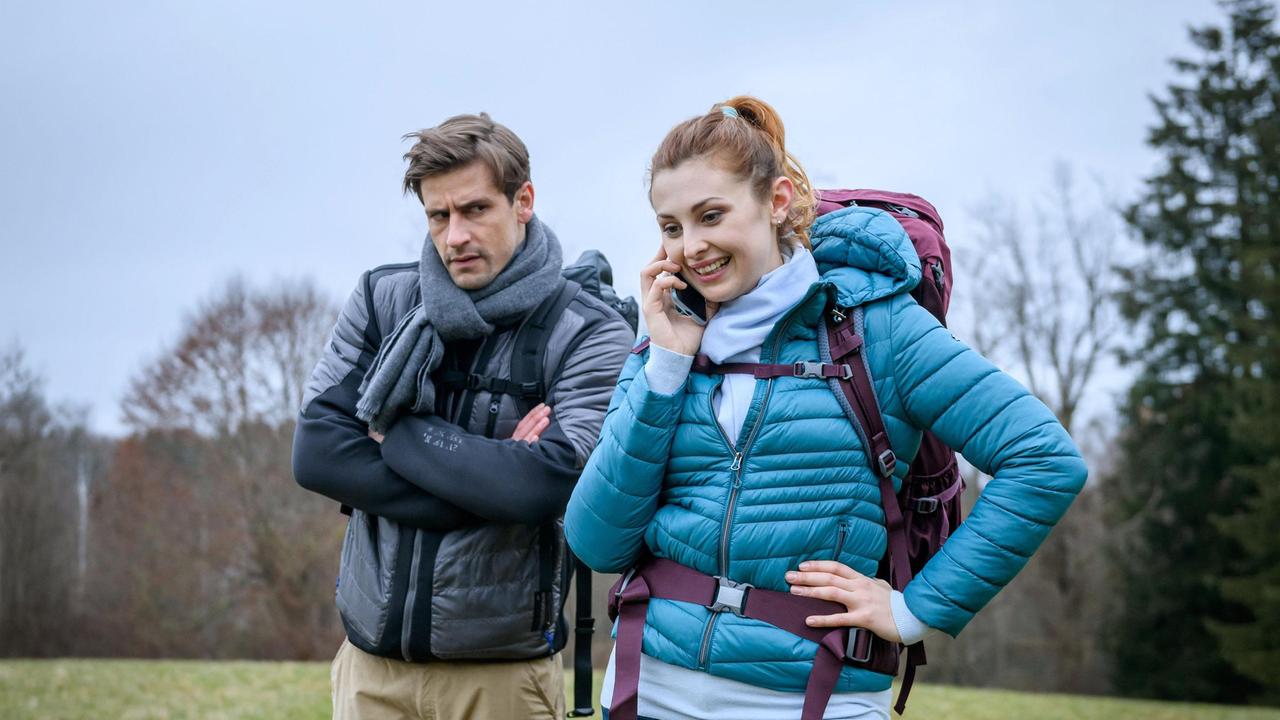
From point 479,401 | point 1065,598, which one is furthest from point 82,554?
point 479,401

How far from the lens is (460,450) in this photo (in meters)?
3.27

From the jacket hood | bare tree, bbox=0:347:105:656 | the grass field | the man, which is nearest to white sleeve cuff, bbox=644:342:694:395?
the jacket hood

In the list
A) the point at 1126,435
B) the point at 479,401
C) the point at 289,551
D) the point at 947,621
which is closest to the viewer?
the point at 947,621

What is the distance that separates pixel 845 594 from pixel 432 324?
160 cm

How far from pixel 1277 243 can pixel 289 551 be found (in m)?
20.7

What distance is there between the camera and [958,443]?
2.40m

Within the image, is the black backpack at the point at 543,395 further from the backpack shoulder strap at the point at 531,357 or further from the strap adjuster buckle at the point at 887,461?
the strap adjuster buckle at the point at 887,461

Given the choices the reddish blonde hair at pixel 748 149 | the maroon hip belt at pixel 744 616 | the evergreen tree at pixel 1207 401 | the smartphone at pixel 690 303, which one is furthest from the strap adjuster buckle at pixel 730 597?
the evergreen tree at pixel 1207 401

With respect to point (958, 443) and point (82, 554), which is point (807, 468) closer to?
point (958, 443)

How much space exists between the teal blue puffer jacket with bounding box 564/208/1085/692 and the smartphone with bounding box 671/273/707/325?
160 millimetres

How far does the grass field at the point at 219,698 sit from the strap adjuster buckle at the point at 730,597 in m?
7.59

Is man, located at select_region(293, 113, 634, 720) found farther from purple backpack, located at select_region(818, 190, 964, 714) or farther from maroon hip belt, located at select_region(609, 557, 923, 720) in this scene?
purple backpack, located at select_region(818, 190, 964, 714)

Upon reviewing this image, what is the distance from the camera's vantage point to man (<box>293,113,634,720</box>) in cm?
329

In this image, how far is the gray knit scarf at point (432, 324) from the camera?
3.33 meters
